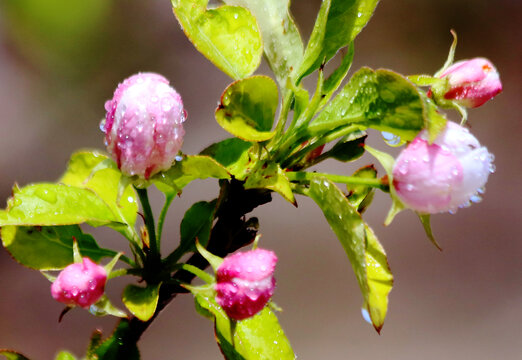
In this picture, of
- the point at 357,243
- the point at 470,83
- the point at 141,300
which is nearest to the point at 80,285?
the point at 141,300

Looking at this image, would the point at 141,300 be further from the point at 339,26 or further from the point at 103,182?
the point at 339,26

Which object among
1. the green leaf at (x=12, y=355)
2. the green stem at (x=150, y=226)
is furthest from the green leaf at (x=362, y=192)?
the green leaf at (x=12, y=355)

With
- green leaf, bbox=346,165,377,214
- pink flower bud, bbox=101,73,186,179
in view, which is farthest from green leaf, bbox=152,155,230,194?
green leaf, bbox=346,165,377,214

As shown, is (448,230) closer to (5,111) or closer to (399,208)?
(5,111)

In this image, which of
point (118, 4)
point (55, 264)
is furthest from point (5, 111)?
point (55, 264)

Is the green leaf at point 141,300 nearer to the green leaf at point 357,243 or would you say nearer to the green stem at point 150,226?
the green stem at point 150,226
